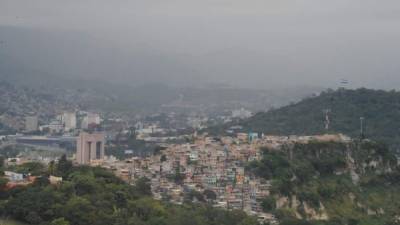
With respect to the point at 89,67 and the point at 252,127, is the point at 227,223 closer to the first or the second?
the point at 252,127

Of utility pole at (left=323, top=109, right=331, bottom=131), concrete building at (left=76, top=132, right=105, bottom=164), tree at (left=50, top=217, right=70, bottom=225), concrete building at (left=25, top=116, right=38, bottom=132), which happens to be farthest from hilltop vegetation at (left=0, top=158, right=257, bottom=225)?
concrete building at (left=25, top=116, right=38, bottom=132)

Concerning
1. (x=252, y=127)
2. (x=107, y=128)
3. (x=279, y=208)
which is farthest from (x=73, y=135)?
(x=279, y=208)

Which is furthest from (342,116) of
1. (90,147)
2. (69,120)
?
(69,120)

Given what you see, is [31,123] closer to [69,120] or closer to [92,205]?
[69,120]

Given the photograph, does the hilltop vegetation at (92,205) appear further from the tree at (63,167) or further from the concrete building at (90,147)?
the concrete building at (90,147)

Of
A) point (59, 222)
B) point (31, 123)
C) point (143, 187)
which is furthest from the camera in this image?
point (31, 123)

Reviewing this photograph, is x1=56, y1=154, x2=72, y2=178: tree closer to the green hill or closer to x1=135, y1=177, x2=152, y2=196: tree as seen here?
x1=135, y1=177, x2=152, y2=196: tree

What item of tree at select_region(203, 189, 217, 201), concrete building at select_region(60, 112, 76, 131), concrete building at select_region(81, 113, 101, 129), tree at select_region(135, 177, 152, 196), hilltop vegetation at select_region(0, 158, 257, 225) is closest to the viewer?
hilltop vegetation at select_region(0, 158, 257, 225)
